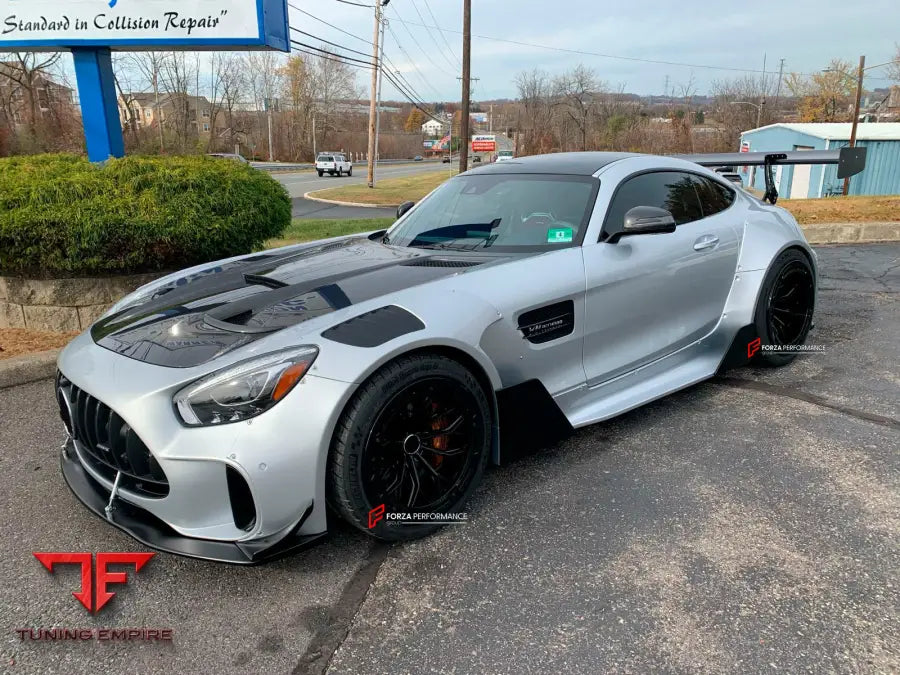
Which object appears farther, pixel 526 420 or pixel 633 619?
pixel 526 420

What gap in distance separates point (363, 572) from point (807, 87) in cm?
7790

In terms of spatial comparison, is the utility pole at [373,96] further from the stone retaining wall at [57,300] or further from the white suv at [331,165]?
the stone retaining wall at [57,300]

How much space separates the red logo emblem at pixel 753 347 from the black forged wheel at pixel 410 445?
7.29 feet

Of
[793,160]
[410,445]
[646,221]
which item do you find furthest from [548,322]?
[793,160]

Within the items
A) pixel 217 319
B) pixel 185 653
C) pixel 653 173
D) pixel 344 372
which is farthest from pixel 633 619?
pixel 653 173

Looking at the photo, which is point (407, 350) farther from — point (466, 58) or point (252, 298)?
point (466, 58)

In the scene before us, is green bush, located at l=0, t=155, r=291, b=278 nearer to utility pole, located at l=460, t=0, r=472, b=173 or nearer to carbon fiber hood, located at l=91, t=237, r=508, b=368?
carbon fiber hood, located at l=91, t=237, r=508, b=368

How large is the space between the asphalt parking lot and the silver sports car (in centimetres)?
23

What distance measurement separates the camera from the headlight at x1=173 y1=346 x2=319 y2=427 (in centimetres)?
216

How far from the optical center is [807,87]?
6625cm

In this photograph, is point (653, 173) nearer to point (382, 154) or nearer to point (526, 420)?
point (526, 420)

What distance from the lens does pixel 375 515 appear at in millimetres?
2377

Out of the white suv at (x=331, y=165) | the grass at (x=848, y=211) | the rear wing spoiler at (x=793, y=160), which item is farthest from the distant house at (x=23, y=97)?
the rear wing spoiler at (x=793, y=160)

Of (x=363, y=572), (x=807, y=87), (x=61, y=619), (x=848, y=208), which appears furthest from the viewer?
(x=807, y=87)
